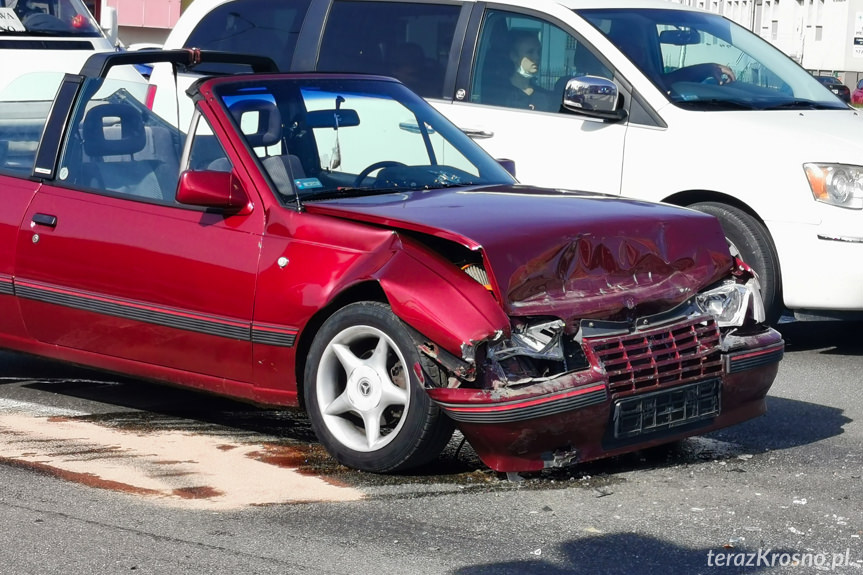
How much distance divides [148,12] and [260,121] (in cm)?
4318

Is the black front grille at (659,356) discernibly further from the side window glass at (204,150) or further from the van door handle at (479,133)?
the van door handle at (479,133)

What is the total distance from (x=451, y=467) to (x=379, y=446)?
1.14 feet

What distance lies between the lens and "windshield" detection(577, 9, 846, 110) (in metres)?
8.42

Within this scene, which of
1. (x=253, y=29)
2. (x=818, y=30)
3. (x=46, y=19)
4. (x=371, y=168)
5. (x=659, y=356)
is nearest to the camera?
(x=659, y=356)

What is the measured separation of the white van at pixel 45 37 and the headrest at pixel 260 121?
6308 mm

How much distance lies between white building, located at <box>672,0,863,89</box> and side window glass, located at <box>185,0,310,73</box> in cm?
5512

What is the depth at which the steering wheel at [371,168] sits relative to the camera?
599 centimetres

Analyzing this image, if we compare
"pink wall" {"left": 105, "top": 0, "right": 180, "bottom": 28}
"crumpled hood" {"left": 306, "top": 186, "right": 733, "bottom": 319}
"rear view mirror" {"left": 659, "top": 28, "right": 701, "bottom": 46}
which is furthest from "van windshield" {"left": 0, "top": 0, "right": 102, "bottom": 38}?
"pink wall" {"left": 105, "top": 0, "right": 180, "bottom": 28}

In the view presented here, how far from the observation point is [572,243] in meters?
5.20

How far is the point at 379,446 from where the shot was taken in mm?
5195

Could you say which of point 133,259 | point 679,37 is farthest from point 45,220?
point 679,37

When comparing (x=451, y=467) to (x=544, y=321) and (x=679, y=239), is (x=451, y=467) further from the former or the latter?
(x=679, y=239)

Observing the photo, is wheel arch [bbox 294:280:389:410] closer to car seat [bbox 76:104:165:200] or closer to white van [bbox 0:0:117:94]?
car seat [bbox 76:104:165:200]

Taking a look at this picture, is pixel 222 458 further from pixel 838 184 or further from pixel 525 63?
pixel 525 63
